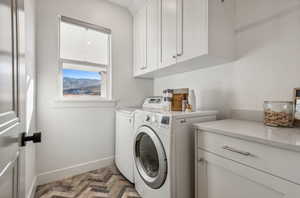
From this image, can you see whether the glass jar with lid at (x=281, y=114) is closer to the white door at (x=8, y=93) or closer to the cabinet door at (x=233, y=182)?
the cabinet door at (x=233, y=182)

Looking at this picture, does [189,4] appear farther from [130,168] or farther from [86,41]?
[130,168]

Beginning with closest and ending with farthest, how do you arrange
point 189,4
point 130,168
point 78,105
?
point 189,4, point 130,168, point 78,105

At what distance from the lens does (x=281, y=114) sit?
105 cm

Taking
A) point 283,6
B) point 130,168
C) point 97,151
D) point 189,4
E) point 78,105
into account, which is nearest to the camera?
point 283,6

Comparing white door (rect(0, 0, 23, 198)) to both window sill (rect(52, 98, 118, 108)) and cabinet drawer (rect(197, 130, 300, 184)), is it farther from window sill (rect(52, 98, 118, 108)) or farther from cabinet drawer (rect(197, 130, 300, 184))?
window sill (rect(52, 98, 118, 108))

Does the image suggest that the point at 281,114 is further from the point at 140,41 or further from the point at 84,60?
the point at 84,60

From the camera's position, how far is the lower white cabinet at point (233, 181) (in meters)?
0.72

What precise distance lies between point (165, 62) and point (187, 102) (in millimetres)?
583

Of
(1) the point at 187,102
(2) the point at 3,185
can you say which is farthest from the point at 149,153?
(2) the point at 3,185

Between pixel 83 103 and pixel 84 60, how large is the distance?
0.64 meters

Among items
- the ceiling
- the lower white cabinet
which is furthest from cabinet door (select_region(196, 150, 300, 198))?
the ceiling

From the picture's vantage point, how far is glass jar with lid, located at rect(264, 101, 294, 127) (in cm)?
105

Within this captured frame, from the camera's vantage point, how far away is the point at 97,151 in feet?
7.06

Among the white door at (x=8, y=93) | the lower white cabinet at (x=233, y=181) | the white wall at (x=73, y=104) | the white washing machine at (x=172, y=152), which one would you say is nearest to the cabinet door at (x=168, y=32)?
the white washing machine at (x=172, y=152)
